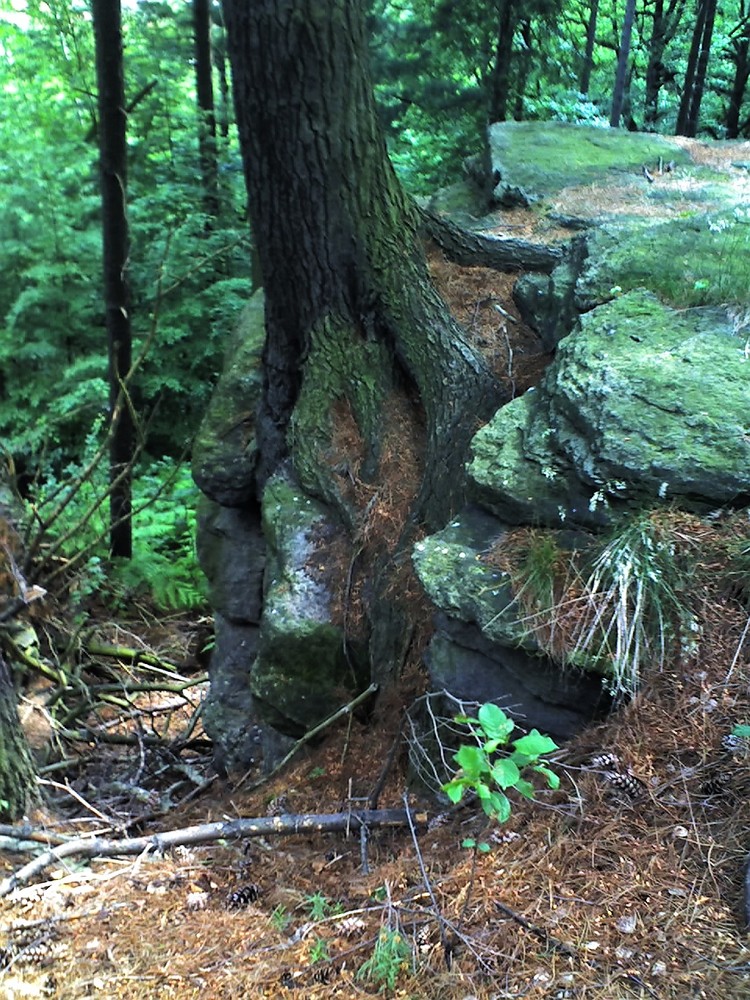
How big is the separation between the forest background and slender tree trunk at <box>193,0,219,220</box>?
0.10 ft

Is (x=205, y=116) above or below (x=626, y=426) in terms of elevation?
above

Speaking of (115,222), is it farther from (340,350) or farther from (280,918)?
(280,918)

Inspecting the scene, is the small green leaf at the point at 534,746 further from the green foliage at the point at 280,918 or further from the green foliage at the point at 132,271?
the green foliage at the point at 132,271

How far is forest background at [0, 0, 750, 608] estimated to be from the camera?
10.0m

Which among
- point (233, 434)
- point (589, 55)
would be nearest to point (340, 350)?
point (233, 434)

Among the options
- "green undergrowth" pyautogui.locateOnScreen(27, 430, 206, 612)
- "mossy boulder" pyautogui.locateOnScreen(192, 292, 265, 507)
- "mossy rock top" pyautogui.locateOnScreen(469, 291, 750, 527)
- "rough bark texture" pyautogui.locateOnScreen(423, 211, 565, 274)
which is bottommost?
"green undergrowth" pyautogui.locateOnScreen(27, 430, 206, 612)

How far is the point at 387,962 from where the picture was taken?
2.26m

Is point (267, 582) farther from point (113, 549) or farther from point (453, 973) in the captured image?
point (113, 549)

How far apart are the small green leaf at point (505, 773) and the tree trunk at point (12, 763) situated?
111 inches

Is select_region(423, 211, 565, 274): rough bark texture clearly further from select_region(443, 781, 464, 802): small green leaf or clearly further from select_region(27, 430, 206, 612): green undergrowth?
select_region(443, 781, 464, 802): small green leaf

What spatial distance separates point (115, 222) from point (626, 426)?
6.57m

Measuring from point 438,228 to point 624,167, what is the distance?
8.16 ft

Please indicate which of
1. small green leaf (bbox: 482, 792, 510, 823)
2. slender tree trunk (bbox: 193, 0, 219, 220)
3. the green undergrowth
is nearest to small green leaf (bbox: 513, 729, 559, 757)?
small green leaf (bbox: 482, 792, 510, 823)

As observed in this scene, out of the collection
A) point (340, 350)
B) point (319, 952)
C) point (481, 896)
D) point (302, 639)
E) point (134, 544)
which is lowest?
point (134, 544)
